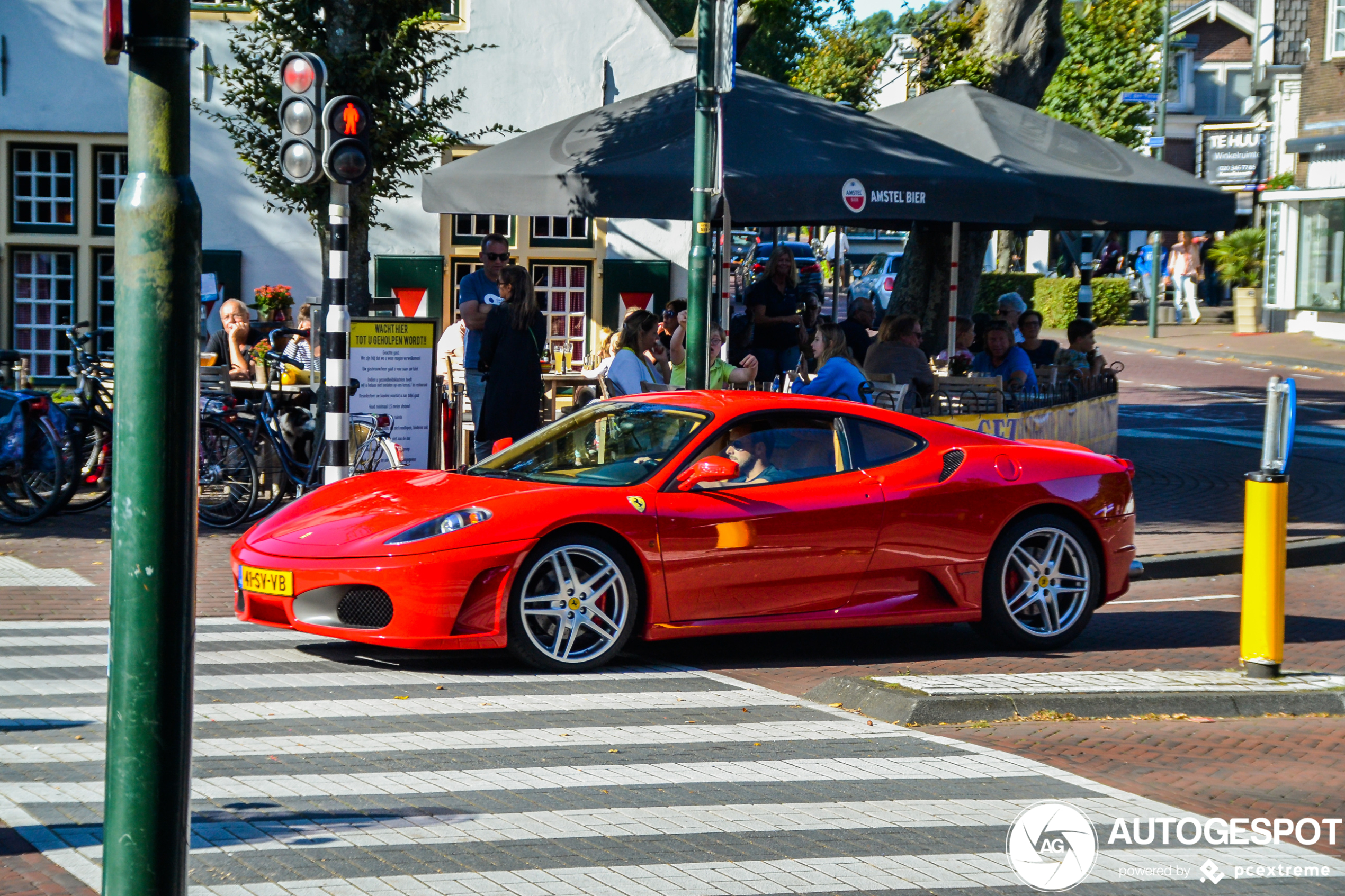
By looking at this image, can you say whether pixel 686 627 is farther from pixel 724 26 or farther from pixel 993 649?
pixel 724 26

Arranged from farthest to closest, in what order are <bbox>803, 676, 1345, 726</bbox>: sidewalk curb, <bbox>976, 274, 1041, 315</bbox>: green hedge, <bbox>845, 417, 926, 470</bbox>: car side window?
<bbox>976, 274, 1041, 315</bbox>: green hedge
<bbox>845, 417, 926, 470</bbox>: car side window
<bbox>803, 676, 1345, 726</bbox>: sidewalk curb

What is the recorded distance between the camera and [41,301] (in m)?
19.1

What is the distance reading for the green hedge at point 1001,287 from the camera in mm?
37375

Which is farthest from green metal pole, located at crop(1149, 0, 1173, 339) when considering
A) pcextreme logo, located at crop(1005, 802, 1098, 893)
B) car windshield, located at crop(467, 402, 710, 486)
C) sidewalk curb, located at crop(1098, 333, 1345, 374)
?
pcextreme logo, located at crop(1005, 802, 1098, 893)

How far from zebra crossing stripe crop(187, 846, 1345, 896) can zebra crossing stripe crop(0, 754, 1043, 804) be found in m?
0.92

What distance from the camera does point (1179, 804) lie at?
223 inches

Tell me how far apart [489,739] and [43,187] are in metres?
14.9

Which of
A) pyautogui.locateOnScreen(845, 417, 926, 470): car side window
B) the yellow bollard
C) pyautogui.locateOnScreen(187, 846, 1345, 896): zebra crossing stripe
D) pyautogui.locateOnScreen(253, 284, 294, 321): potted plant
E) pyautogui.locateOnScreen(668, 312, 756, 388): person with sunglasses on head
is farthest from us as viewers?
pyautogui.locateOnScreen(253, 284, 294, 321): potted plant

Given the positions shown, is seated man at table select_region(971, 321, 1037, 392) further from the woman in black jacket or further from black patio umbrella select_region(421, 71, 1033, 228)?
the woman in black jacket

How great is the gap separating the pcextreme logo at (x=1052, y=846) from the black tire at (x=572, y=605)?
2603 mm

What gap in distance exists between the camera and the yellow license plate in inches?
292

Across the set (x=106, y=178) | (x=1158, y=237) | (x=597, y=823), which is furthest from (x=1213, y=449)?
(x=597, y=823)

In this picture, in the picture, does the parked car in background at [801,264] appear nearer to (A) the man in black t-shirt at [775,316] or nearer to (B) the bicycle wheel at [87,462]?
(A) the man in black t-shirt at [775,316]

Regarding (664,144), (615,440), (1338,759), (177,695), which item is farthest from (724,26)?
(177,695)
